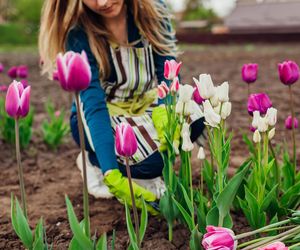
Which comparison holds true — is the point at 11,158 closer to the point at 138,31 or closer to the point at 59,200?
the point at 59,200

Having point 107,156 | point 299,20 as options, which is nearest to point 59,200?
point 107,156

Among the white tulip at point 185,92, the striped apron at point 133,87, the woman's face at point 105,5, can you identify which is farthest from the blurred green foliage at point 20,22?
the white tulip at point 185,92

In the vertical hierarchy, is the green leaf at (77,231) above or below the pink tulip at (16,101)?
below

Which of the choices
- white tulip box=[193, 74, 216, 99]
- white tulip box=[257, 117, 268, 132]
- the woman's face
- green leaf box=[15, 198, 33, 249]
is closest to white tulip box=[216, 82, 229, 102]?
white tulip box=[193, 74, 216, 99]

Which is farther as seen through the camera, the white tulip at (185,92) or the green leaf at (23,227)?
the white tulip at (185,92)

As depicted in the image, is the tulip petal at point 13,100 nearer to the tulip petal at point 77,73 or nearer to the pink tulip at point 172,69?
the tulip petal at point 77,73

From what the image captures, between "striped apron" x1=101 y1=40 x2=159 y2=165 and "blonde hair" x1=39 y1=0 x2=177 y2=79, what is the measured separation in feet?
0.16

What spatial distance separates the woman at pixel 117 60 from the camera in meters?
2.02

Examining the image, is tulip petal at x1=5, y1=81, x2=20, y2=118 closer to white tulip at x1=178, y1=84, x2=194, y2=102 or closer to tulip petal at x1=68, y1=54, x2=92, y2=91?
tulip petal at x1=68, y1=54, x2=92, y2=91

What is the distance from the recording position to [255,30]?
65.9ft

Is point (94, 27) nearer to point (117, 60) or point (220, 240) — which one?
point (117, 60)

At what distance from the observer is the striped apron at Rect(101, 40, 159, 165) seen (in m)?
2.19

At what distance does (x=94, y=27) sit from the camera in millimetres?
2139

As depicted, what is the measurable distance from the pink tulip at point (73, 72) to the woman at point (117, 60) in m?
0.81
